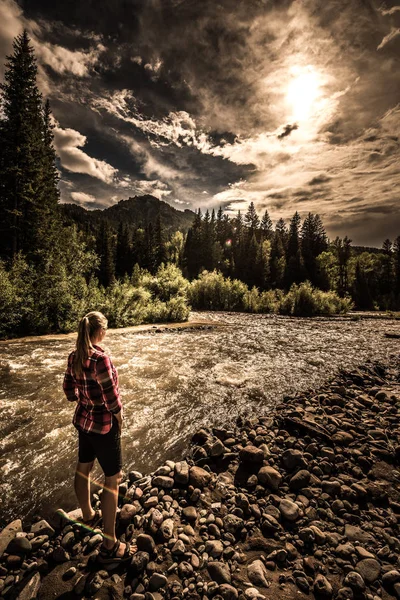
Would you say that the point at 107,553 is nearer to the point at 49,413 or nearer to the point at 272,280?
the point at 49,413

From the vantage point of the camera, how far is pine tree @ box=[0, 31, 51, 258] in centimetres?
2236

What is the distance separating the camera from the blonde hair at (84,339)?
2904 millimetres

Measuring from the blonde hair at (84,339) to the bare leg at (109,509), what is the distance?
4.67 ft

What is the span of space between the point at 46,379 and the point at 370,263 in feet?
311

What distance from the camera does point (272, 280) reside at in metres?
→ 74.7

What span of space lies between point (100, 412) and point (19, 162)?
2895 centimetres

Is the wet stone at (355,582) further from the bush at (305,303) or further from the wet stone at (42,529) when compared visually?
the bush at (305,303)

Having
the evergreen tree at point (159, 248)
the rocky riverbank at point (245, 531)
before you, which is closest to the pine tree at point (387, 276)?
the evergreen tree at point (159, 248)

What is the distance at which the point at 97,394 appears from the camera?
2932 millimetres

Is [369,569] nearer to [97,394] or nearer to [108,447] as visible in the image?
[108,447]

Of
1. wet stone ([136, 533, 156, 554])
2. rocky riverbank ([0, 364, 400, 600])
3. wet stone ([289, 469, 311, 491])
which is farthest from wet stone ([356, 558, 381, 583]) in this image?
wet stone ([136, 533, 156, 554])

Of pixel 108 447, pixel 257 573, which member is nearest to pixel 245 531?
pixel 257 573

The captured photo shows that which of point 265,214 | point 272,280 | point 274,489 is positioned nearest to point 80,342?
point 274,489

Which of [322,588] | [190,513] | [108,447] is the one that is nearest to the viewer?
[322,588]
